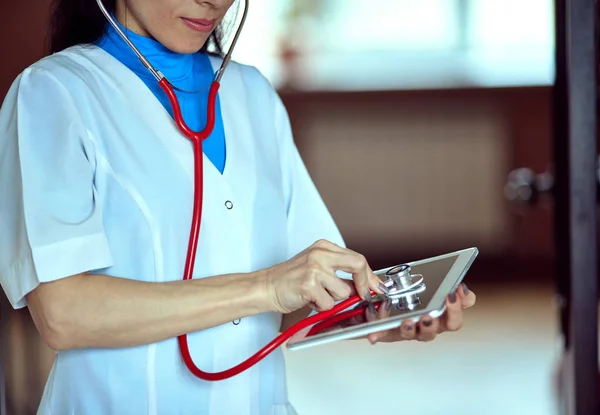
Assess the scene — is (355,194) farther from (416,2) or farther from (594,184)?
(594,184)

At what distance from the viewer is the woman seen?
1051 millimetres

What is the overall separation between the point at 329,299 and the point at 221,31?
0.58 m

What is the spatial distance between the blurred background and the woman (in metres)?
3.43

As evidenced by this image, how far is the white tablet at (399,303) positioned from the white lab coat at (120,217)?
7.8 inches

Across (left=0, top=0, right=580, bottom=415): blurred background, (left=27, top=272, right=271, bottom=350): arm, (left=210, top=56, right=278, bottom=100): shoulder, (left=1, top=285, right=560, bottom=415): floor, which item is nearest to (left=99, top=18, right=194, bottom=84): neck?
(left=210, top=56, right=278, bottom=100): shoulder

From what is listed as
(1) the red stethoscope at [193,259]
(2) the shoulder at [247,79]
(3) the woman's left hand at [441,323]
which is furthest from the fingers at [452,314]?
(2) the shoulder at [247,79]

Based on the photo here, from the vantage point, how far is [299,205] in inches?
55.2

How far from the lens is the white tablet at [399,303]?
37.1 inches

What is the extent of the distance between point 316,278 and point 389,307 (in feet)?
0.30

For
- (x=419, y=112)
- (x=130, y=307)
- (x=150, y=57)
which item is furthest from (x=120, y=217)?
(x=419, y=112)

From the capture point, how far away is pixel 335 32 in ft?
16.9

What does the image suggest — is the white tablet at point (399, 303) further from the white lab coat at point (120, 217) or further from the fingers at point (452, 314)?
the white lab coat at point (120, 217)

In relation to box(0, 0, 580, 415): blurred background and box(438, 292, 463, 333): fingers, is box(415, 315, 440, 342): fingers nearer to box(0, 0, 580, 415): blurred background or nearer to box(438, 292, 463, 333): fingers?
box(438, 292, 463, 333): fingers

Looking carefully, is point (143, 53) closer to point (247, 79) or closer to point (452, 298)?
point (247, 79)
